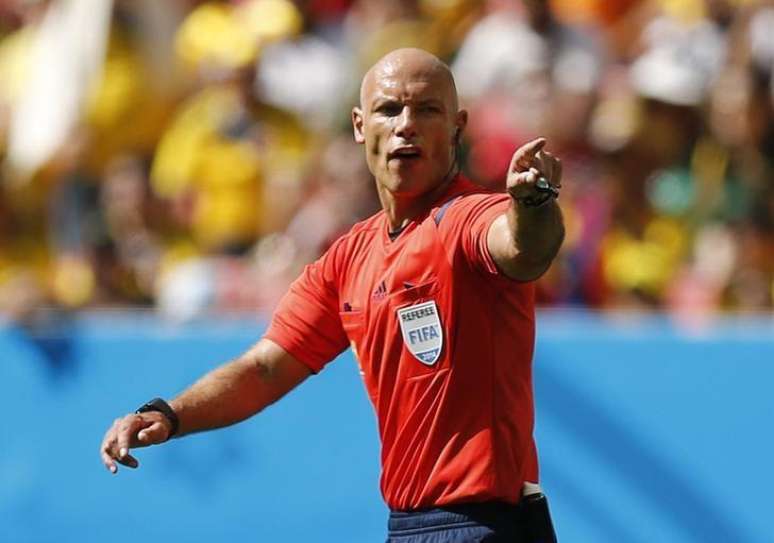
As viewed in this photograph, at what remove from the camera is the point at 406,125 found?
4.70 m

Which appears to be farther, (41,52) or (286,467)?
(41,52)

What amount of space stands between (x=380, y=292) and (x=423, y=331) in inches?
8.5

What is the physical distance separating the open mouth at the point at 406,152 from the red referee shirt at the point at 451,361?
0.52 feet

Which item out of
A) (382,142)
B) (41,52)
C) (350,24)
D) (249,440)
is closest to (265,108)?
(350,24)

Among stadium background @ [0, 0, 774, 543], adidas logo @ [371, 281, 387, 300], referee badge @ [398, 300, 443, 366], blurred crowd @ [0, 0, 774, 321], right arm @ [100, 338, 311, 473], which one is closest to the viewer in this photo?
referee badge @ [398, 300, 443, 366]

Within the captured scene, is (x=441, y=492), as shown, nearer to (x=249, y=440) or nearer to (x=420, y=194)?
(x=420, y=194)

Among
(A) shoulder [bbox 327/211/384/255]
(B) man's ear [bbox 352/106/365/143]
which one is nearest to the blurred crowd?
(A) shoulder [bbox 327/211/384/255]

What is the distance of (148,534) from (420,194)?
12.1ft

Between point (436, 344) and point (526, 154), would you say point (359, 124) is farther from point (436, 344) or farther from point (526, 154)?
point (526, 154)

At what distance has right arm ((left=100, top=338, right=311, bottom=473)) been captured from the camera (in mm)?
4930

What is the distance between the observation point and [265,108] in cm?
935

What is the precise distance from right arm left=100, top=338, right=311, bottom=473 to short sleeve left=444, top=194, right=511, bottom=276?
93 centimetres

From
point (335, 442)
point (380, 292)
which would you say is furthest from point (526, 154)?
point (335, 442)

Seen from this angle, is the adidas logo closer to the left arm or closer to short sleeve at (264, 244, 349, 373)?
short sleeve at (264, 244, 349, 373)
